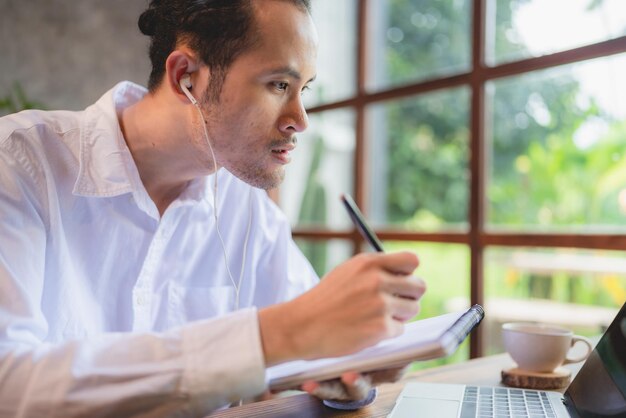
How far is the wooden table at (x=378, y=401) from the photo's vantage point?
82 centimetres

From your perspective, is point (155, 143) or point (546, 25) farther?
point (546, 25)

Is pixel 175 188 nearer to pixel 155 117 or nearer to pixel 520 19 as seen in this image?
pixel 155 117

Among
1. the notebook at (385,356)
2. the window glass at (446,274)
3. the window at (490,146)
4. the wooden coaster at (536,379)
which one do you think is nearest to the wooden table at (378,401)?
the wooden coaster at (536,379)

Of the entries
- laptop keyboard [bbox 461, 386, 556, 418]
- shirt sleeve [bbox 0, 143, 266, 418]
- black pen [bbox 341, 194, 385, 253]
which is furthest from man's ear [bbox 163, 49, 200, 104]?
laptop keyboard [bbox 461, 386, 556, 418]

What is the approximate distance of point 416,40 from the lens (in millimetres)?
2270

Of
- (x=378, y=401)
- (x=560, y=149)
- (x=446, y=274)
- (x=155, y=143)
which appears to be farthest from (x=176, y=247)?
(x=560, y=149)

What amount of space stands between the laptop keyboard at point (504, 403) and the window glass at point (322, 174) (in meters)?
1.51

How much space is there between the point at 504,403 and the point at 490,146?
3.97 ft

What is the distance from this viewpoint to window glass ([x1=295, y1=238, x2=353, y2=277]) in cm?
244

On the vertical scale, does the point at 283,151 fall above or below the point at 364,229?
above

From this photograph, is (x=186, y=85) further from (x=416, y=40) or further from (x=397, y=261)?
(x=416, y=40)

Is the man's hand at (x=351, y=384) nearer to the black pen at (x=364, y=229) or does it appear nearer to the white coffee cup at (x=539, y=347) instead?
the black pen at (x=364, y=229)

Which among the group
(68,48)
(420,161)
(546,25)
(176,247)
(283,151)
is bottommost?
(176,247)

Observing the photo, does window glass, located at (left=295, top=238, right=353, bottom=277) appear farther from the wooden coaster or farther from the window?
the wooden coaster
